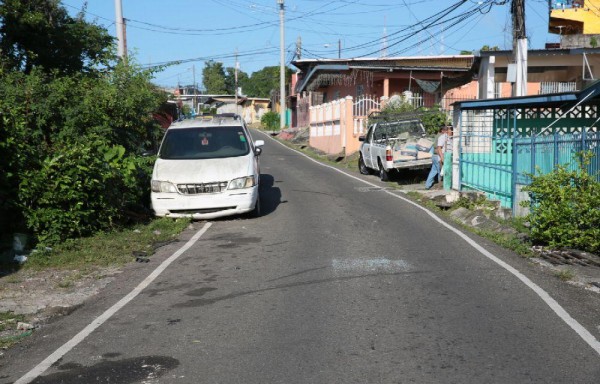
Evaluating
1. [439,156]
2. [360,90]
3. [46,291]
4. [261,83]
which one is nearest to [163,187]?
[46,291]

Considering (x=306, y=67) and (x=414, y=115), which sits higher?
(x=306, y=67)

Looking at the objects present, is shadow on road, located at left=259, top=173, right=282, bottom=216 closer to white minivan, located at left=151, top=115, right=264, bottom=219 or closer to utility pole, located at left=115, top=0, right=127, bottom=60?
white minivan, located at left=151, top=115, right=264, bottom=219

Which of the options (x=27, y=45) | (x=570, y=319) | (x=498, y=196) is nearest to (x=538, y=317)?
(x=570, y=319)

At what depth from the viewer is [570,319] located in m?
6.58

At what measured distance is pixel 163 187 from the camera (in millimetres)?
12789

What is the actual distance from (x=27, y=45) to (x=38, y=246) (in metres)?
11.7

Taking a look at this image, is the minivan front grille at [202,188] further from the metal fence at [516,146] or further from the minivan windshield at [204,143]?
the metal fence at [516,146]

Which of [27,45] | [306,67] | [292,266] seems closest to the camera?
[292,266]

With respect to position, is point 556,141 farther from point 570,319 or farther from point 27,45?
point 27,45

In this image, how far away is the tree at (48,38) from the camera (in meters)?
18.8

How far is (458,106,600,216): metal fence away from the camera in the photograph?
12211 mm

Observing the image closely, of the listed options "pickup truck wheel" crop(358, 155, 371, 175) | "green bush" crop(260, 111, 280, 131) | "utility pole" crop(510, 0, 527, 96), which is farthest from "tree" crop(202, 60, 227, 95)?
"utility pole" crop(510, 0, 527, 96)

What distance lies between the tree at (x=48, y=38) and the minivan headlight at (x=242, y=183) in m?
7.07

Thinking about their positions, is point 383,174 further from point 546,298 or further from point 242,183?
point 546,298
